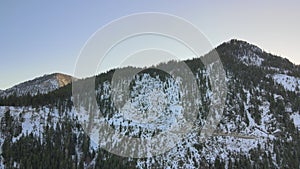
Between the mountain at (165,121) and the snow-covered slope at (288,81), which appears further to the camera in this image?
the snow-covered slope at (288,81)

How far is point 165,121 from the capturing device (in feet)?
382

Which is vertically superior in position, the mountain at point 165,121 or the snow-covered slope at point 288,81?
the snow-covered slope at point 288,81

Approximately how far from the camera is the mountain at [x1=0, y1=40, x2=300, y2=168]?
94.2 metres

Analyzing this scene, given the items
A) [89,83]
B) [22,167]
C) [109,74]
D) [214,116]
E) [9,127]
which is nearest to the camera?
[22,167]

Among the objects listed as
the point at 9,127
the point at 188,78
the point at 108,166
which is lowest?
the point at 108,166

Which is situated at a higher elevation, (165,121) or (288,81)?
(288,81)

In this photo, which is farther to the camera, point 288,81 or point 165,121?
point 288,81

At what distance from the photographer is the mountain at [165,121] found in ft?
309

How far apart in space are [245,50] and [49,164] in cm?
11577

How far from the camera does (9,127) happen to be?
104 m

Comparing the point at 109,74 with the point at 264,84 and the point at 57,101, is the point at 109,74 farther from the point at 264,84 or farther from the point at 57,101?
the point at 264,84

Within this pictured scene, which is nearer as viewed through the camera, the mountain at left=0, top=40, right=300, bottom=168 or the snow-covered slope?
the mountain at left=0, top=40, right=300, bottom=168

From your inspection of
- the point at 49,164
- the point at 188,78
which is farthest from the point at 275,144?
the point at 49,164

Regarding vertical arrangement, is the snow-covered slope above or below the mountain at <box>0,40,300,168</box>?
above
